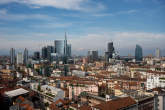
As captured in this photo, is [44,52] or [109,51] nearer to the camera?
[109,51]

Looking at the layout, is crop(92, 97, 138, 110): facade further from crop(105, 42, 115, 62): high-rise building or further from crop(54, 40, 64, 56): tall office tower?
crop(54, 40, 64, 56): tall office tower

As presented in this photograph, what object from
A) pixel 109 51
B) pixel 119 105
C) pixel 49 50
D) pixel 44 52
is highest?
pixel 49 50

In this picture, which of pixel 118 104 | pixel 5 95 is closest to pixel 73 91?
pixel 5 95

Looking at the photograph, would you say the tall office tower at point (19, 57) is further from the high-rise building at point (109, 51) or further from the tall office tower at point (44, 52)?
the high-rise building at point (109, 51)

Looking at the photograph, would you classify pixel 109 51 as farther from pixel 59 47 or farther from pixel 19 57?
pixel 19 57

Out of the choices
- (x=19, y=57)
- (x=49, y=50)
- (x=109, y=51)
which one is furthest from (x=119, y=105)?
(x=49, y=50)

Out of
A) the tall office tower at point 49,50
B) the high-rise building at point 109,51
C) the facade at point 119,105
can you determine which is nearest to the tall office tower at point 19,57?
the tall office tower at point 49,50

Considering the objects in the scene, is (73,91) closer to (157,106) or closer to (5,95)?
(5,95)

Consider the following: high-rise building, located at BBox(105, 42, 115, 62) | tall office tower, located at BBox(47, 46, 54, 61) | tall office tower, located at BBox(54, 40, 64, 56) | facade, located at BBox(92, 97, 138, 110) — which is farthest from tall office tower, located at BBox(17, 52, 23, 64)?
facade, located at BBox(92, 97, 138, 110)

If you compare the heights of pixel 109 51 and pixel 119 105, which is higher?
pixel 109 51

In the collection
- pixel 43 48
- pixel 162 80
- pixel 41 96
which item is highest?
pixel 43 48

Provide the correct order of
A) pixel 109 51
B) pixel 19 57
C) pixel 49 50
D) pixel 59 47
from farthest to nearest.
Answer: pixel 59 47
pixel 49 50
pixel 19 57
pixel 109 51
